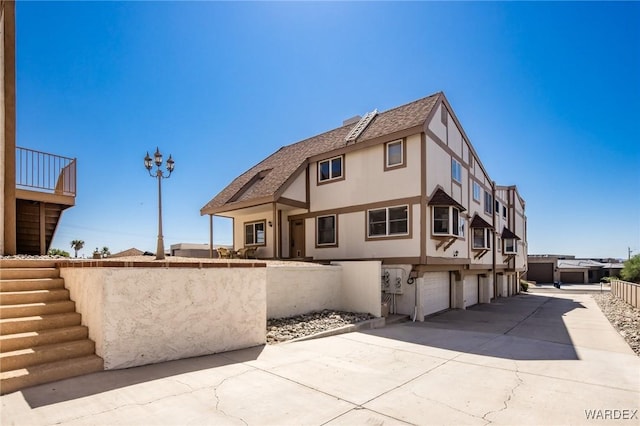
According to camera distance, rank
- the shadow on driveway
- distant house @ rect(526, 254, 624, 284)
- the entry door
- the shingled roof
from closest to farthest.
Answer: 1. the shadow on driveway
2. the shingled roof
3. the entry door
4. distant house @ rect(526, 254, 624, 284)

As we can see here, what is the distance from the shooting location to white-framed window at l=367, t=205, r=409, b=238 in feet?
44.7

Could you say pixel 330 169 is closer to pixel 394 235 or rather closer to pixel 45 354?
pixel 394 235

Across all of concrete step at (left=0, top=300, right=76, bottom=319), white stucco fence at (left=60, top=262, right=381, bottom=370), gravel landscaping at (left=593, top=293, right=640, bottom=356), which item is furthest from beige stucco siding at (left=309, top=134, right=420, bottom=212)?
concrete step at (left=0, top=300, right=76, bottom=319)

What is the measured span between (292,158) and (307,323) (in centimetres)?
1103

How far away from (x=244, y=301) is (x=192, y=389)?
8.14ft

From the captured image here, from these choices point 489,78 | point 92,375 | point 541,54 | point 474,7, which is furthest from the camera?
point 489,78

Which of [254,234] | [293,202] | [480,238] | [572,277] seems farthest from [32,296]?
[572,277]

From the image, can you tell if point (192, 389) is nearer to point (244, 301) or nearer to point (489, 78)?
point (244, 301)

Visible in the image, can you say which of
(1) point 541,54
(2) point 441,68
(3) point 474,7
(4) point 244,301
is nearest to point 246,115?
(2) point 441,68

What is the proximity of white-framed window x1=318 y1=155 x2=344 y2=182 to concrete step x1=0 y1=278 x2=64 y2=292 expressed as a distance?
11.6 meters

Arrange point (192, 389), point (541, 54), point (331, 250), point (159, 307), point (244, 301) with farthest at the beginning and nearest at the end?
point (331, 250)
point (541, 54)
point (244, 301)
point (159, 307)
point (192, 389)

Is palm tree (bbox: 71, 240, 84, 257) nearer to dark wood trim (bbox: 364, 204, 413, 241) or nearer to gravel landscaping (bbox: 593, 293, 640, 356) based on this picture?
dark wood trim (bbox: 364, 204, 413, 241)

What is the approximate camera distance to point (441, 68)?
13.9 m

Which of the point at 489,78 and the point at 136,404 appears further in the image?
the point at 489,78
